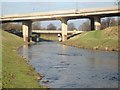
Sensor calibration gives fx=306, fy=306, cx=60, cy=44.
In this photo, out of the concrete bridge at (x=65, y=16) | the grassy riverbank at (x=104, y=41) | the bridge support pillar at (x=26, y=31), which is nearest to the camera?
the grassy riverbank at (x=104, y=41)

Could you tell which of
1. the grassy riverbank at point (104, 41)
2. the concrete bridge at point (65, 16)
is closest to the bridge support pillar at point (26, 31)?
the concrete bridge at point (65, 16)

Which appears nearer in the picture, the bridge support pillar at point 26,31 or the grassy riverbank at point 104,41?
the grassy riverbank at point 104,41

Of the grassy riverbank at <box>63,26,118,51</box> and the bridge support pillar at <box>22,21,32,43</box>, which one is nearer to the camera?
the grassy riverbank at <box>63,26,118,51</box>

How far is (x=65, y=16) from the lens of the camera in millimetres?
110125

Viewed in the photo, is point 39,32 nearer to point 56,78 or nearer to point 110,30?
point 110,30

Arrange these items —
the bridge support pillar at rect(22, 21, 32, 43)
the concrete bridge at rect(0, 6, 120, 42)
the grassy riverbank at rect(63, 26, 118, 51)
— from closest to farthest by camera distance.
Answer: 1. the grassy riverbank at rect(63, 26, 118, 51)
2. the concrete bridge at rect(0, 6, 120, 42)
3. the bridge support pillar at rect(22, 21, 32, 43)

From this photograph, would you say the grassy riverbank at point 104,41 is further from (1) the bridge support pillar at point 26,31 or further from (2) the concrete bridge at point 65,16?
(1) the bridge support pillar at point 26,31

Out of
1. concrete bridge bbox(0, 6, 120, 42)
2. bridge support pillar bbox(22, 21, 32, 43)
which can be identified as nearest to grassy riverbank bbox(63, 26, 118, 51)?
concrete bridge bbox(0, 6, 120, 42)

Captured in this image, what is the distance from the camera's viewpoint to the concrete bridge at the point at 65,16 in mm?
99588

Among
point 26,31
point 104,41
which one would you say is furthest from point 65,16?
point 104,41

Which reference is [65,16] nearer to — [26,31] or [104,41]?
[26,31]

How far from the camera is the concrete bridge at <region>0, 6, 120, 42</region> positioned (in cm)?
9959

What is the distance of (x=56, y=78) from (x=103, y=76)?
15.3ft

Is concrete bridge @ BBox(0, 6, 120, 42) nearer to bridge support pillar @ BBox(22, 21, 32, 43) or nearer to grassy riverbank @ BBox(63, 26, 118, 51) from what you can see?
bridge support pillar @ BBox(22, 21, 32, 43)
